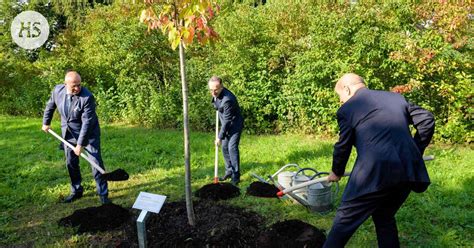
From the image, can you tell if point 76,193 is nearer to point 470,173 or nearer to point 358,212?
point 358,212

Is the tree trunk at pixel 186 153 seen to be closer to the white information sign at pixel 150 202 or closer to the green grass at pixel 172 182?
the white information sign at pixel 150 202

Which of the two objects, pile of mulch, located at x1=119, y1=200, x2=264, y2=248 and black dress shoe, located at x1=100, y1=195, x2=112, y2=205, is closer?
pile of mulch, located at x1=119, y1=200, x2=264, y2=248

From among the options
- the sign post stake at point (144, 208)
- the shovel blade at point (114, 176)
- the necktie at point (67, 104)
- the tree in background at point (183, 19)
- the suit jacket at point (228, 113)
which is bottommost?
the shovel blade at point (114, 176)

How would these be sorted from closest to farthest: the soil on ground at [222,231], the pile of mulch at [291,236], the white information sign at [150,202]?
the white information sign at [150,202] < the pile of mulch at [291,236] < the soil on ground at [222,231]

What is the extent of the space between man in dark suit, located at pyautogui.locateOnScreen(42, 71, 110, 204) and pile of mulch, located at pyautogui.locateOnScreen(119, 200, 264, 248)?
1.23 meters

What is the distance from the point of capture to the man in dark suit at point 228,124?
5.95 metres

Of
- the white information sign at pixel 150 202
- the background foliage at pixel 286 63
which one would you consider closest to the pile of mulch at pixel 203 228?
the white information sign at pixel 150 202

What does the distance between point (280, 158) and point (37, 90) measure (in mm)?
11043

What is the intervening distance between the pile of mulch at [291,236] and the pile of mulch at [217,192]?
4.34 feet

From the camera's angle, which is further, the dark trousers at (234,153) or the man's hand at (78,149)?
the dark trousers at (234,153)

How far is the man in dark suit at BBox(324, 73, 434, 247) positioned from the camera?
2.88 m

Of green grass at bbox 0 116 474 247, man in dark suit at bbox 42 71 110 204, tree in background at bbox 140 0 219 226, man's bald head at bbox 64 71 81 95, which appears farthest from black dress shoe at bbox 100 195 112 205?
tree in background at bbox 140 0 219 226

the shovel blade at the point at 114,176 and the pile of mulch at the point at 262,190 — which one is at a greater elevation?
the shovel blade at the point at 114,176

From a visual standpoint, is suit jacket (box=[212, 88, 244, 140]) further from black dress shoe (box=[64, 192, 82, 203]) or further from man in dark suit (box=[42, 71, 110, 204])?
black dress shoe (box=[64, 192, 82, 203])
